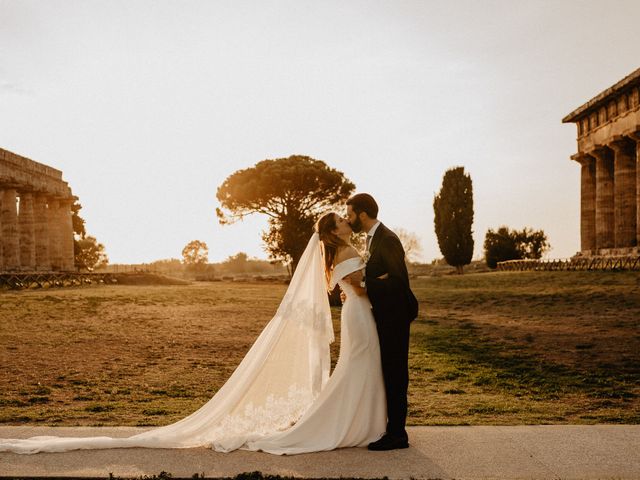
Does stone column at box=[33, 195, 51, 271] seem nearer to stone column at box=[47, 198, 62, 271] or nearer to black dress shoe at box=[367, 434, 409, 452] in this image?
stone column at box=[47, 198, 62, 271]

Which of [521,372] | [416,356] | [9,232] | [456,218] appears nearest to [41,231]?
[9,232]

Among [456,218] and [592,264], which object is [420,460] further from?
[456,218]

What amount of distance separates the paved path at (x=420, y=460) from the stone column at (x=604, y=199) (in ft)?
124

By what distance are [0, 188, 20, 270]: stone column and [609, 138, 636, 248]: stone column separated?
3987 centimetres

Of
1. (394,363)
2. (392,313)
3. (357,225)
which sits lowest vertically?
(394,363)

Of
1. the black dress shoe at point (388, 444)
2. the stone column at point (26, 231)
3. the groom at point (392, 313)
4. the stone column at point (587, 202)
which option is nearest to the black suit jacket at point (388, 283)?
the groom at point (392, 313)

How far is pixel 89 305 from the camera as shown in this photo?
75.3 ft

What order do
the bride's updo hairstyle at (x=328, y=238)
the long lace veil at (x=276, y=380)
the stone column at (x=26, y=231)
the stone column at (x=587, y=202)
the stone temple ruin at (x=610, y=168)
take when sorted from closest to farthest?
1. the long lace veil at (x=276, y=380)
2. the bride's updo hairstyle at (x=328, y=238)
3. the stone temple ruin at (x=610, y=168)
4. the stone column at (x=587, y=202)
5. the stone column at (x=26, y=231)

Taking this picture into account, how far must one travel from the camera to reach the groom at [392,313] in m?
5.87

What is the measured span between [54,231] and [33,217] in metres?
5.55

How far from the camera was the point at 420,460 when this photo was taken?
17.6 feet

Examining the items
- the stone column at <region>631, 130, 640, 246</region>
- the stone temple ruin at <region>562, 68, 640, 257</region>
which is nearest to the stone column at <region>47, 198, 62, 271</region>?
the stone temple ruin at <region>562, 68, 640, 257</region>

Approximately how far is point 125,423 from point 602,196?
4063 centimetres

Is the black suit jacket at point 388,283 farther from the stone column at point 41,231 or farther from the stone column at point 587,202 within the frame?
the stone column at point 41,231
